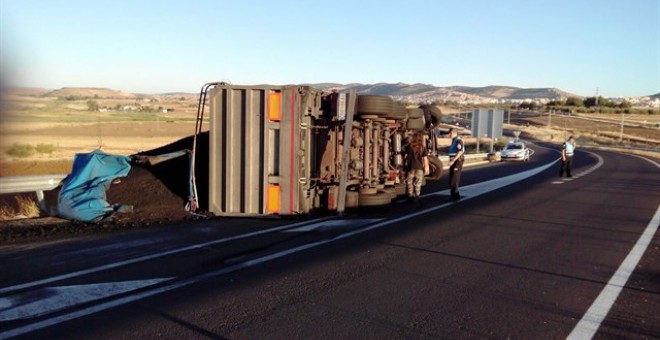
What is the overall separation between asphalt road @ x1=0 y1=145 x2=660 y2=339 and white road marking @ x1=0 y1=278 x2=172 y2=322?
19 millimetres

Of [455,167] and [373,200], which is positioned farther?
[455,167]

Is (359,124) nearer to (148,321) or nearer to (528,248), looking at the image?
(528,248)

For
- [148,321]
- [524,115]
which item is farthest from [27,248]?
[524,115]

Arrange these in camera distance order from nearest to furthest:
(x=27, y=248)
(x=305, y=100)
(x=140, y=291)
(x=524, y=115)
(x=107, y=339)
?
(x=107, y=339) < (x=140, y=291) < (x=27, y=248) < (x=305, y=100) < (x=524, y=115)

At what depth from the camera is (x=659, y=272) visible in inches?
296

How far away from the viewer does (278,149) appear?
1106 centimetres

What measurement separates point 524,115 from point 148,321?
168m

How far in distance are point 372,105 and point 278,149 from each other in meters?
2.35

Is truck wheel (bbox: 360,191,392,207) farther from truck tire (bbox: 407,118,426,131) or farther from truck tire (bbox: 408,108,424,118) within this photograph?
truck tire (bbox: 408,108,424,118)

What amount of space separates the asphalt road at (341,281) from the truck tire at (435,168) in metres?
5.00

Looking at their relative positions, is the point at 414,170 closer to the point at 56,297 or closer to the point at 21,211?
the point at 21,211

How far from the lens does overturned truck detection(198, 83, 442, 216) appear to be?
36.1 ft

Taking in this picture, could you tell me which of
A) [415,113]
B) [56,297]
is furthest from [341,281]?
[415,113]

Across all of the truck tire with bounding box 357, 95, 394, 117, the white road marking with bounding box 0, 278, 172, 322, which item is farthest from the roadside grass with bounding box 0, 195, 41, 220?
the truck tire with bounding box 357, 95, 394, 117
